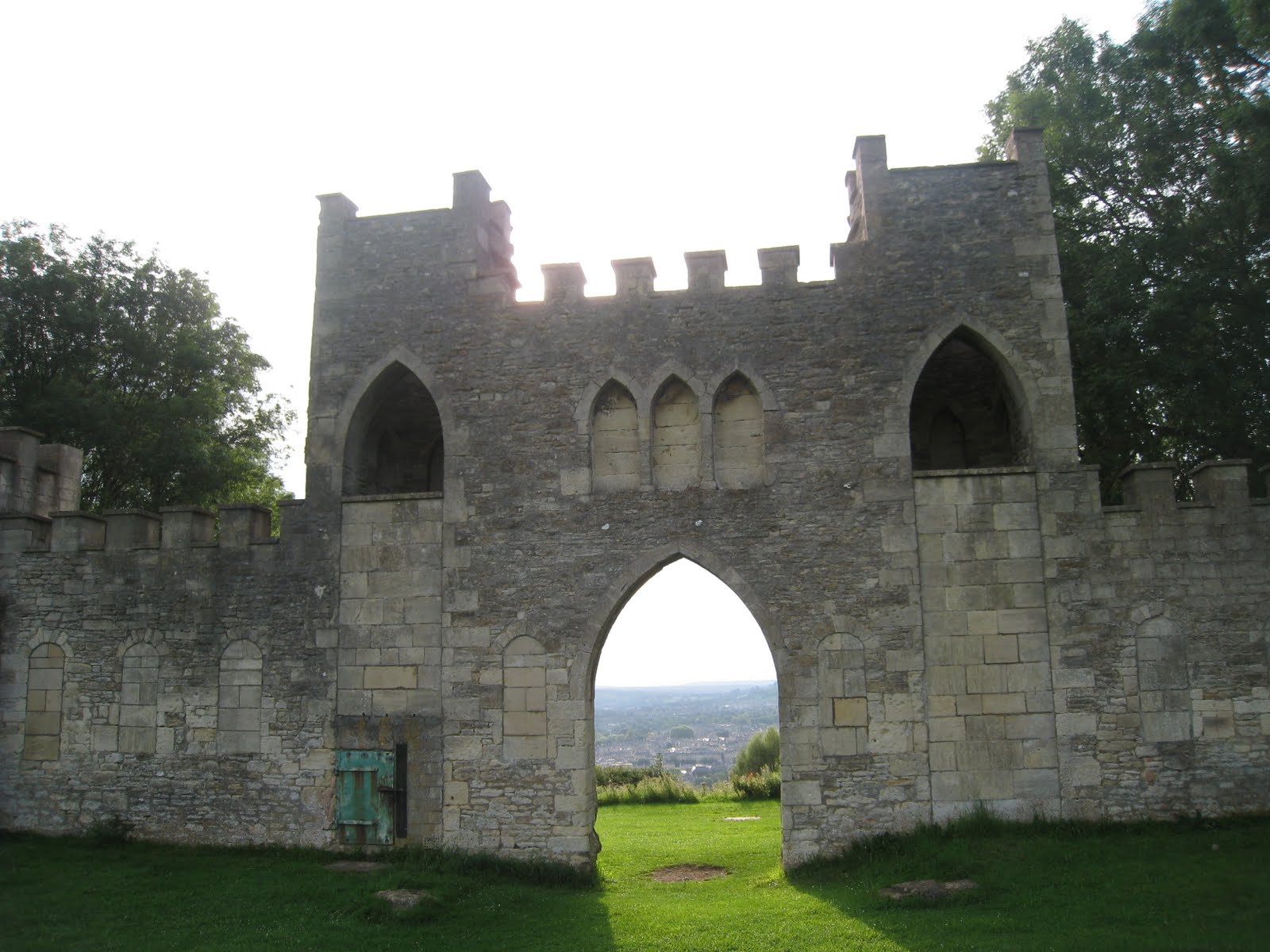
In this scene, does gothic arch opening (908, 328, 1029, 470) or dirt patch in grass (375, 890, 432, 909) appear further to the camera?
gothic arch opening (908, 328, 1029, 470)

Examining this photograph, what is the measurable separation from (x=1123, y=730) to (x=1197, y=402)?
19.8ft

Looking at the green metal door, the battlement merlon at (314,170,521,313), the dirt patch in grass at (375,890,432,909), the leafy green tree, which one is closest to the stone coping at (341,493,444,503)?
the battlement merlon at (314,170,521,313)

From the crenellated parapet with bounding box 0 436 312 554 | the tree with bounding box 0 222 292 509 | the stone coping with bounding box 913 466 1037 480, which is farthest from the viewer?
the tree with bounding box 0 222 292 509

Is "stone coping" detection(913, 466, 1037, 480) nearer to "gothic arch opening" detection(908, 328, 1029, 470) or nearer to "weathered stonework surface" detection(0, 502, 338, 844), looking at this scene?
"gothic arch opening" detection(908, 328, 1029, 470)

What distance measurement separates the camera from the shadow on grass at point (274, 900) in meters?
9.40

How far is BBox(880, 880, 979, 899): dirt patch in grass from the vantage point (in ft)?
31.9

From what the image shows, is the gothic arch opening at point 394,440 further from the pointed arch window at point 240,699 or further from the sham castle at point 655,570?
the pointed arch window at point 240,699

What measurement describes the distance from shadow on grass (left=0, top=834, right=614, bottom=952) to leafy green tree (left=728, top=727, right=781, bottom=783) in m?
12.5

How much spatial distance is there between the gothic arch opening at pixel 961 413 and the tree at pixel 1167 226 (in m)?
3.03

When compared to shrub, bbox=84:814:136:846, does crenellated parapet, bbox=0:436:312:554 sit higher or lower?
higher

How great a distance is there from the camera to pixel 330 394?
42.9 feet

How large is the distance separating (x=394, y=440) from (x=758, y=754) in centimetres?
1329

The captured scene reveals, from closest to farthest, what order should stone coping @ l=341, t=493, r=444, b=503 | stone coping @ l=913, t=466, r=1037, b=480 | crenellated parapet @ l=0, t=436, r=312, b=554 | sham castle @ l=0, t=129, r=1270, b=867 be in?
sham castle @ l=0, t=129, r=1270, b=867
stone coping @ l=913, t=466, r=1037, b=480
stone coping @ l=341, t=493, r=444, b=503
crenellated parapet @ l=0, t=436, r=312, b=554

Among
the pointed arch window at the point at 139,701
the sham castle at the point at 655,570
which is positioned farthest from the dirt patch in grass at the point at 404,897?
the pointed arch window at the point at 139,701
